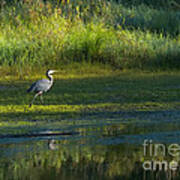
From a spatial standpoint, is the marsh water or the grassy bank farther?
the grassy bank

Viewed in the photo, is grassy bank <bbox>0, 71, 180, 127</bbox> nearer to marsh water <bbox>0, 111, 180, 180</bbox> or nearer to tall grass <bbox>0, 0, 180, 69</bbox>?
marsh water <bbox>0, 111, 180, 180</bbox>

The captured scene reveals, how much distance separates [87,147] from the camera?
8586 millimetres

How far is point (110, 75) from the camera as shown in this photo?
60.1 feet

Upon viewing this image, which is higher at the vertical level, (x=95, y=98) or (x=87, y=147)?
(x=95, y=98)

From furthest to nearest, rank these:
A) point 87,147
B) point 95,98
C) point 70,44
A: point 70,44 → point 95,98 → point 87,147

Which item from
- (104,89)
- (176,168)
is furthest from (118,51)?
(176,168)

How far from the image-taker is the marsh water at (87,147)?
711 cm

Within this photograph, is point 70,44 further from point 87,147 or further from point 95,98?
point 87,147

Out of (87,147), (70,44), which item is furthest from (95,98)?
(70,44)

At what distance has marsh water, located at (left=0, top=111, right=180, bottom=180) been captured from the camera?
280 inches

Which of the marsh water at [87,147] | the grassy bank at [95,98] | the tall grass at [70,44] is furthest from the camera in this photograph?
the tall grass at [70,44]

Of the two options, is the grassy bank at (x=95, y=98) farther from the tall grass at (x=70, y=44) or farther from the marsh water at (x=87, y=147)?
the tall grass at (x=70, y=44)

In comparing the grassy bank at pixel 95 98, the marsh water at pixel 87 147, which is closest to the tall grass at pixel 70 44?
the grassy bank at pixel 95 98

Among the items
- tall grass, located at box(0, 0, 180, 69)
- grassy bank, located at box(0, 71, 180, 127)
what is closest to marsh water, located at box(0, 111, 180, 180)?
grassy bank, located at box(0, 71, 180, 127)
